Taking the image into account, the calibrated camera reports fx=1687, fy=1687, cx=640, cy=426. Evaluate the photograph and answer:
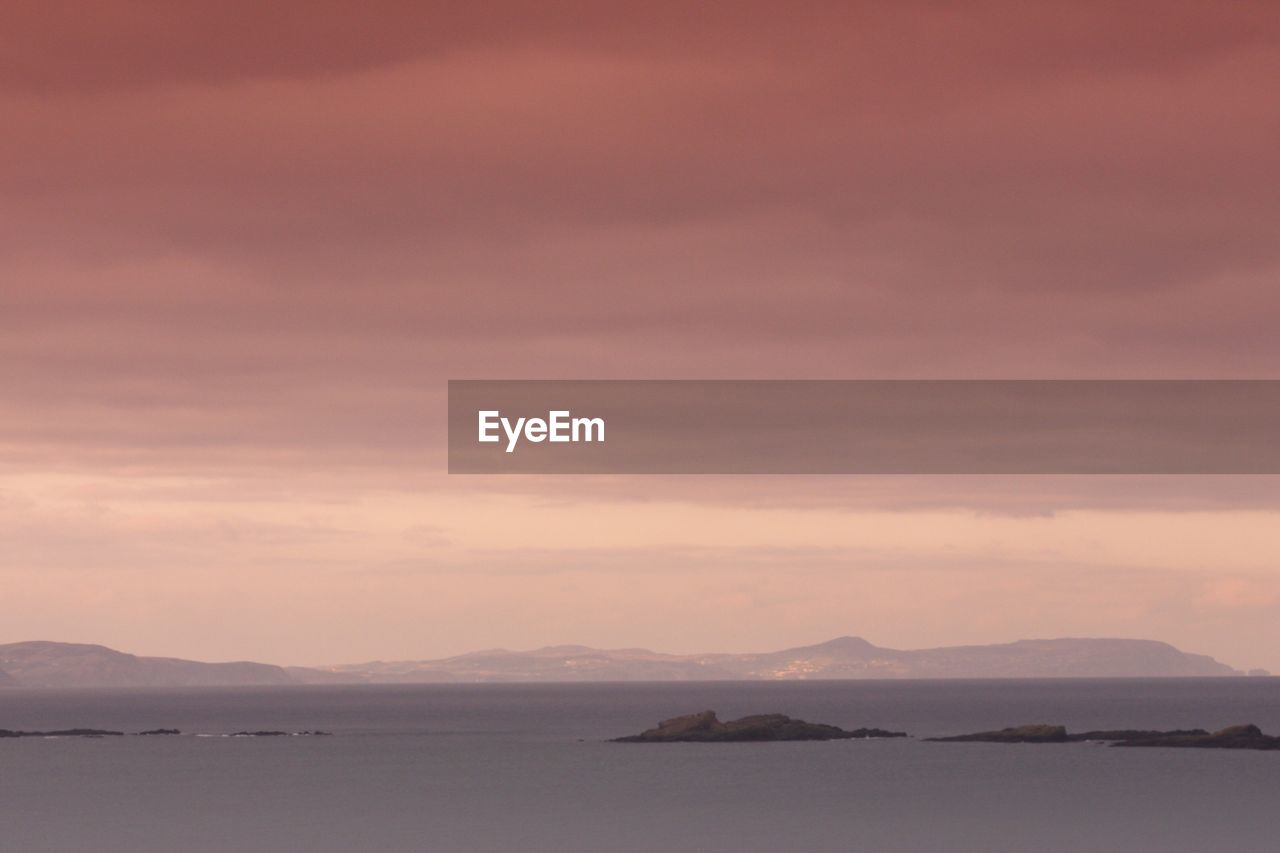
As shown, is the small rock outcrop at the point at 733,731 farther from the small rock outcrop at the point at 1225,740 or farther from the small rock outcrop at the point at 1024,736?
the small rock outcrop at the point at 1225,740

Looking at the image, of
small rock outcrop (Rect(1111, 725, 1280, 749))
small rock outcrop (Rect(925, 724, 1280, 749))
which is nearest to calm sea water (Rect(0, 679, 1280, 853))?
small rock outcrop (Rect(1111, 725, 1280, 749))

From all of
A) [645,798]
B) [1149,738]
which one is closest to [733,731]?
[1149,738]

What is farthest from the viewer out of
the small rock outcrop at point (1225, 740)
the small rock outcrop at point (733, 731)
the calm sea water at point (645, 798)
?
the small rock outcrop at point (733, 731)

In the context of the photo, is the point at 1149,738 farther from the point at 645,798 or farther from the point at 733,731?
the point at 645,798

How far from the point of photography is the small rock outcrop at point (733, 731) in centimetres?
16650

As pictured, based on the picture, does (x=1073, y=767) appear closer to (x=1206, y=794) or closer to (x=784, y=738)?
(x=1206, y=794)

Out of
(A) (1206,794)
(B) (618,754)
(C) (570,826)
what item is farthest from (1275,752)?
(C) (570,826)

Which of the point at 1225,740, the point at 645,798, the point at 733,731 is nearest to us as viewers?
the point at 645,798

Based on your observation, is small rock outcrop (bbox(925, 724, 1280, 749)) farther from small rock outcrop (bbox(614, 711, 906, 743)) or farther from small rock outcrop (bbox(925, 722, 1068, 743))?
small rock outcrop (bbox(614, 711, 906, 743))

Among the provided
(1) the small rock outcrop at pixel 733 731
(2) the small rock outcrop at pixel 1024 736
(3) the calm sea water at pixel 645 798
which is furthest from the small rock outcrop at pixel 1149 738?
(1) the small rock outcrop at pixel 733 731

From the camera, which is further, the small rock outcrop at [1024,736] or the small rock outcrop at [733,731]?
the small rock outcrop at [733,731]

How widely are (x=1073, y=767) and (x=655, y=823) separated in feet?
174

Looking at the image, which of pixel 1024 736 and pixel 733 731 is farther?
pixel 733 731

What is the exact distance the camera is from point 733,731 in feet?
556
